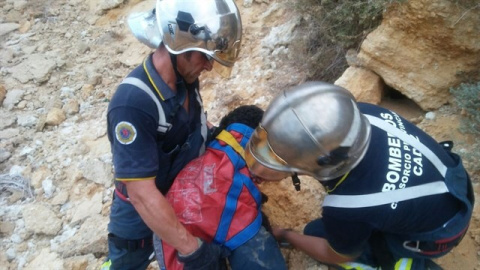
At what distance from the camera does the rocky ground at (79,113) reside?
322 cm

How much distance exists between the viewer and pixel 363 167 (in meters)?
1.81

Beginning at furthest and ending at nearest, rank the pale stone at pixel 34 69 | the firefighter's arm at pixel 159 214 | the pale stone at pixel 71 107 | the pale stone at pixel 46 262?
the pale stone at pixel 34 69 < the pale stone at pixel 71 107 < the pale stone at pixel 46 262 < the firefighter's arm at pixel 159 214

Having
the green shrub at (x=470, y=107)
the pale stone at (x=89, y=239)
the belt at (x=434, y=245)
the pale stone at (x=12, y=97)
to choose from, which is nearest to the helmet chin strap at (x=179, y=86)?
the belt at (x=434, y=245)

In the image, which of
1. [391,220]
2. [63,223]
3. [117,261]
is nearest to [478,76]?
[391,220]

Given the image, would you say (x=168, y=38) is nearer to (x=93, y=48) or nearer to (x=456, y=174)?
(x=456, y=174)

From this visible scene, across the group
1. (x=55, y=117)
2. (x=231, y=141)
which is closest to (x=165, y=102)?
(x=231, y=141)

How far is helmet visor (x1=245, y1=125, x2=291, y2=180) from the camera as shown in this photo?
1837 millimetres

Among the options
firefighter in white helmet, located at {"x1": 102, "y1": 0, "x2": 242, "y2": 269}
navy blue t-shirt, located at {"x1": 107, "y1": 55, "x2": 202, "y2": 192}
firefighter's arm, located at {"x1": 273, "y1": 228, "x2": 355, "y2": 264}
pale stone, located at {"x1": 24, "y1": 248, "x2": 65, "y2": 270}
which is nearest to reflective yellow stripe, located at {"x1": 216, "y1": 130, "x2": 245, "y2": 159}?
firefighter in white helmet, located at {"x1": 102, "y1": 0, "x2": 242, "y2": 269}

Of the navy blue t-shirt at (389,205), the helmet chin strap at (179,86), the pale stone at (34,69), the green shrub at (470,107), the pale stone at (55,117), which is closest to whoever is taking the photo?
the navy blue t-shirt at (389,205)

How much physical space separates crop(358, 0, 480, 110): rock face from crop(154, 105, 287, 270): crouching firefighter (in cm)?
163

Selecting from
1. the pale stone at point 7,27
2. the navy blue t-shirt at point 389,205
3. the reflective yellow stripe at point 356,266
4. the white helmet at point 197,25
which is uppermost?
the white helmet at point 197,25

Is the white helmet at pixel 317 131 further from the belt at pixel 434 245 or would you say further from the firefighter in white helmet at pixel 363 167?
the belt at pixel 434 245

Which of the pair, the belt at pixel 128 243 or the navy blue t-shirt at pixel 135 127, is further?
the belt at pixel 128 243

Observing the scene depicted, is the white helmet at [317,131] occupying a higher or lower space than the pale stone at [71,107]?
higher
